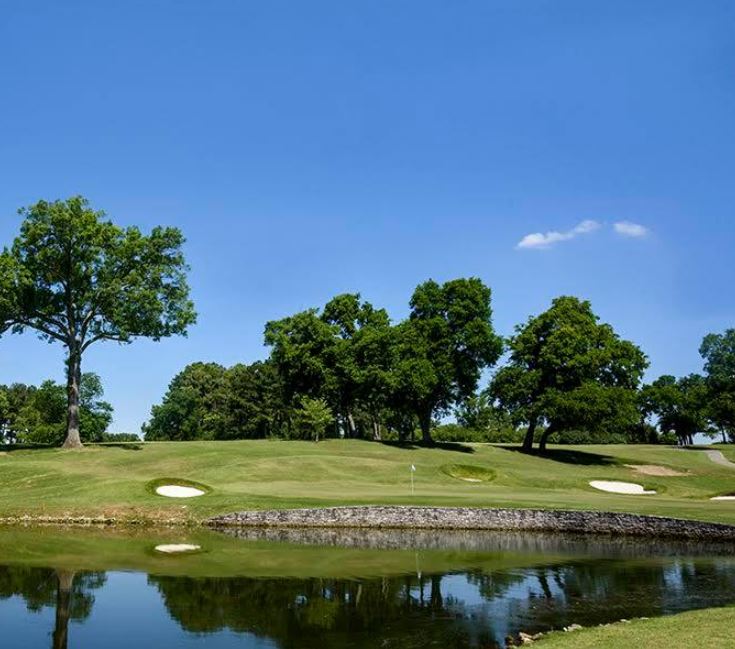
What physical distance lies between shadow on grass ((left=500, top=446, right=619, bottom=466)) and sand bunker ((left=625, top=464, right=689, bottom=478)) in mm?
2182

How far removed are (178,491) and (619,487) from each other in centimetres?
2822

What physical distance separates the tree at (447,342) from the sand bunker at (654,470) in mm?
15759

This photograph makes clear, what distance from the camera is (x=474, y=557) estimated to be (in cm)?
2420

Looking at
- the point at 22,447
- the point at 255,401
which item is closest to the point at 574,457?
the point at 22,447

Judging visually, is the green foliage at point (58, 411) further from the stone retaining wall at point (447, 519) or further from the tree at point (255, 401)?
the stone retaining wall at point (447, 519)

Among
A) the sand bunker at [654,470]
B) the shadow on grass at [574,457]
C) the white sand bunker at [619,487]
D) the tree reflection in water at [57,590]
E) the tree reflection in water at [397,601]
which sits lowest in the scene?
the tree reflection in water at [397,601]

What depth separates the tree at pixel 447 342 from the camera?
63059mm

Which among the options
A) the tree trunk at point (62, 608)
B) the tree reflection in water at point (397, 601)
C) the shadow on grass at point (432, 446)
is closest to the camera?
the tree trunk at point (62, 608)

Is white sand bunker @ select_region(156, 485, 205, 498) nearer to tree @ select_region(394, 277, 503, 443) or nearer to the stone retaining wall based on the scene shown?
the stone retaining wall

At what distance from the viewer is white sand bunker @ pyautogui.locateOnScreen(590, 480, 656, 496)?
44.0 meters

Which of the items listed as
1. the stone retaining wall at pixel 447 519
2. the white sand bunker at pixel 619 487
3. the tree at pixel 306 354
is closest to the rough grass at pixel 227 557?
the stone retaining wall at pixel 447 519

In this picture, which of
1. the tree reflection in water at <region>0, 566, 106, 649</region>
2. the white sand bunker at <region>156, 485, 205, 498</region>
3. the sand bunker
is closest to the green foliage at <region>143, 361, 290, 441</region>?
the sand bunker

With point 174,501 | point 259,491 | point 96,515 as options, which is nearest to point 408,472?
point 259,491

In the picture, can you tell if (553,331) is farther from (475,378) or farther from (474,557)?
(474,557)
